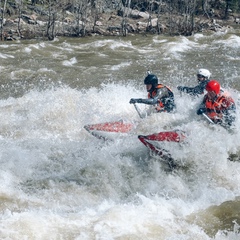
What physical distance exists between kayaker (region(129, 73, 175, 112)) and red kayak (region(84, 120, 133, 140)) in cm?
79

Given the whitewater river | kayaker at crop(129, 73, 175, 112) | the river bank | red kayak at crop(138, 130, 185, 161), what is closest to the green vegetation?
the river bank

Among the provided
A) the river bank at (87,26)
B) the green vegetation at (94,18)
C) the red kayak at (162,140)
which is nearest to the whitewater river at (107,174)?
the red kayak at (162,140)

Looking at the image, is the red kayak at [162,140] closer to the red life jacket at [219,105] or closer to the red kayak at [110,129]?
the red life jacket at [219,105]

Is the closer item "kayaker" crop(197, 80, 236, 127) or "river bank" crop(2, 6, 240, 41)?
"kayaker" crop(197, 80, 236, 127)

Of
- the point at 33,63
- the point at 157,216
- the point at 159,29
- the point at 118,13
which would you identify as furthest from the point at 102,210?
the point at 118,13

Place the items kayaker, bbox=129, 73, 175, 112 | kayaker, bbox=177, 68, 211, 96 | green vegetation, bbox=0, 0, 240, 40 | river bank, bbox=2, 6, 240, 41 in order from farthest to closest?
green vegetation, bbox=0, 0, 240, 40 → river bank, bbox=2, 6, 240, 41 → kayaker, bbox=177, 68, 211, 96 → kayaker, bbox=129, 73, 175, 112

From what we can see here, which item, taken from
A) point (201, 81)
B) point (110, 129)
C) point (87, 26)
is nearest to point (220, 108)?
point (201, 81)

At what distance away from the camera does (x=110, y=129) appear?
930 centimetres

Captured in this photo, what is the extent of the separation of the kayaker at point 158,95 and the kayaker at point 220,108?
3.84 feet

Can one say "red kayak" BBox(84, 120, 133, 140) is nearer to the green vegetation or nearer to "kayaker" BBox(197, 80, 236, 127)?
"kayaker" BBox(197, 80, 236, 127)

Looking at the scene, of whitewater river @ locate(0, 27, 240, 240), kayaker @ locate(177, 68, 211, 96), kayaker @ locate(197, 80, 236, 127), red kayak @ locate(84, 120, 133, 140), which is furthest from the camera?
kayaker @ locate(177, 68, 211, 96)

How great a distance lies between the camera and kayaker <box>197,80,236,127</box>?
336 inches

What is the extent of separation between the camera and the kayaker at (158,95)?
375 inches

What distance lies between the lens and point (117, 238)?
226 inches
